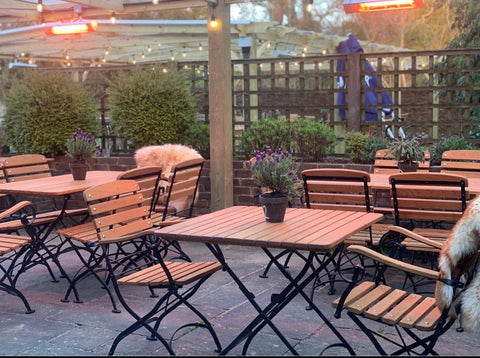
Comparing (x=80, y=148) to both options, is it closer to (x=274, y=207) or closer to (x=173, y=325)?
(x=173, y=325)

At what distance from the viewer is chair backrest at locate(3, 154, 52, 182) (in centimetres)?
677

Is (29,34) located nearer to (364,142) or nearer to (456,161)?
(364,142)

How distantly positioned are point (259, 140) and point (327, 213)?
3.58 m

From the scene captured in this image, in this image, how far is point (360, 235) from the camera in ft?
17.0

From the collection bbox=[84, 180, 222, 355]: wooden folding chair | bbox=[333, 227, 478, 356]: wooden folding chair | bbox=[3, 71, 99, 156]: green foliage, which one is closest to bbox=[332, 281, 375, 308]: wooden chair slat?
bbox=[333, 227, 478, 356]: wooden folding chair

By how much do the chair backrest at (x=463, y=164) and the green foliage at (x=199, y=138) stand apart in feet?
9.80

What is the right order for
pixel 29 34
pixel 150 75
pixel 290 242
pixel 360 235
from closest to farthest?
pixel 290 242 < pixel 360 235 < pixel 150 75 < pixel 29 34

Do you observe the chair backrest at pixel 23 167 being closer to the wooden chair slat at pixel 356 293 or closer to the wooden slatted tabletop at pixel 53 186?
the wooden slatted tabletop at pixel 53 186

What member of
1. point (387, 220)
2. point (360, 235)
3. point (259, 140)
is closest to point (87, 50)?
point (259, 140)

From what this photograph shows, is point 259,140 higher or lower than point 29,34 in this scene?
lower

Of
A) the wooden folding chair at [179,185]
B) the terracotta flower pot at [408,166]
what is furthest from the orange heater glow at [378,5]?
the wooden folding chair at [179,185]

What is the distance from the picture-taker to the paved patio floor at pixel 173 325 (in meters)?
4.04

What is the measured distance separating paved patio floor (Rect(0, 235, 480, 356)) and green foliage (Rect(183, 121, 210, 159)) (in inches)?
113

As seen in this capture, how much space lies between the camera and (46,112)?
8.70 m
